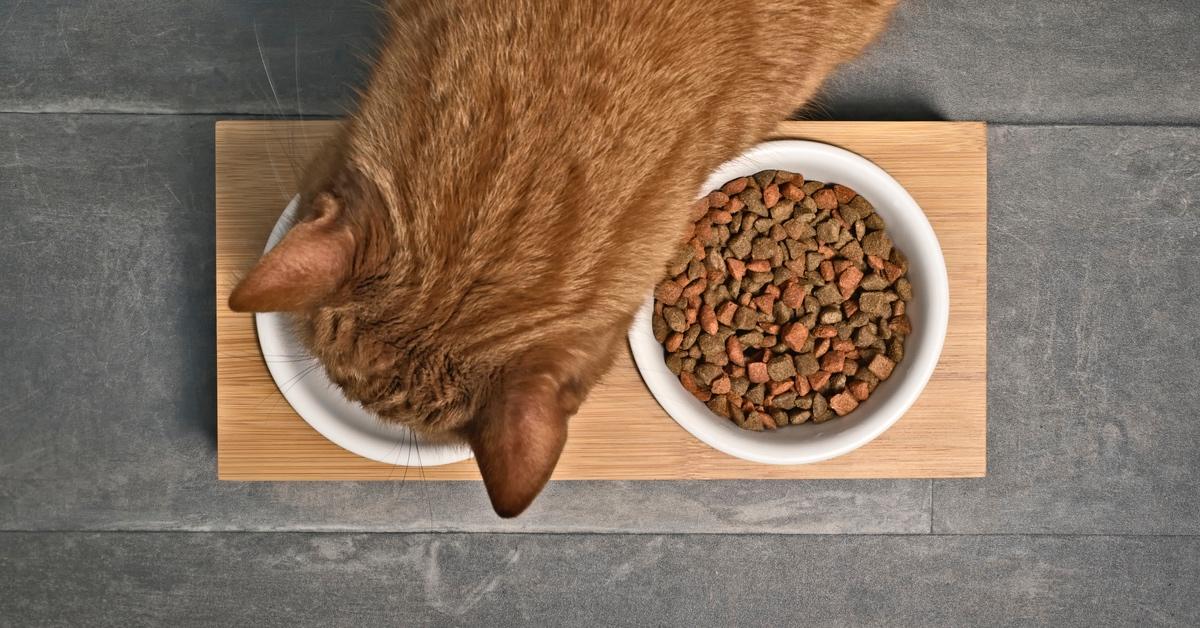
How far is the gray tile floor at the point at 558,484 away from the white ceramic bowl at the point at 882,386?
0.25 meters

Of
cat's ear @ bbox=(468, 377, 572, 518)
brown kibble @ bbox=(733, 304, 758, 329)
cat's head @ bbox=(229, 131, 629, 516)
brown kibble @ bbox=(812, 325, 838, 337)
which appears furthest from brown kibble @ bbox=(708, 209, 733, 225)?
cat's ear @ bbox=(468, 377, 572, 518)

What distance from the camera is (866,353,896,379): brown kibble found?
1.23 meters

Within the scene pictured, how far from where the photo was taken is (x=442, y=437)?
930 millimetres

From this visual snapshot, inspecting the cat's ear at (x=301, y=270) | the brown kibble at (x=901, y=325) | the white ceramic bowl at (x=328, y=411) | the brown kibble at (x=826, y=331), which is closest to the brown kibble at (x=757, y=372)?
the brown kibble at (x=826, y=331)

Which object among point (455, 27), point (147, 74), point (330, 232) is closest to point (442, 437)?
point (330, 232)

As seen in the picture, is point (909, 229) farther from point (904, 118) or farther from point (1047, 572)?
point (1047, 572)

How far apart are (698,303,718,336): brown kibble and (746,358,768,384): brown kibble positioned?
77 millimetres

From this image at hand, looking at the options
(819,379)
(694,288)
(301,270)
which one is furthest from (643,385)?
(301,270)

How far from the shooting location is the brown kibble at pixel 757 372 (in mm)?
1252

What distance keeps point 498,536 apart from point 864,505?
0.65 m

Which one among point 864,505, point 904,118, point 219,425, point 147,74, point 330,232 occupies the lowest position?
point 864,505

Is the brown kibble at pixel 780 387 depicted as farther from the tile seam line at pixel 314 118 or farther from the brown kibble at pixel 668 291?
the tile seam line at pixel 314 118

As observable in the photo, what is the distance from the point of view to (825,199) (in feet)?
4.12

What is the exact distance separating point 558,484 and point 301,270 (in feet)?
2.60
